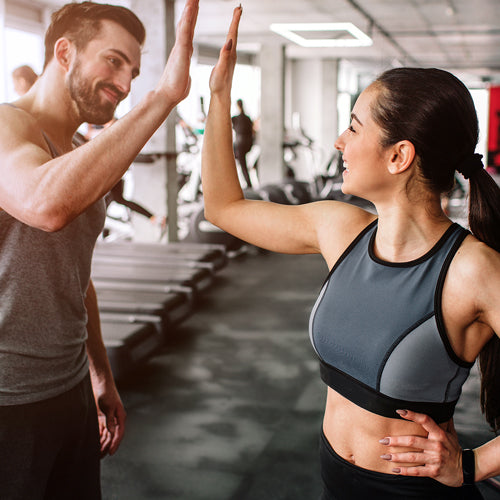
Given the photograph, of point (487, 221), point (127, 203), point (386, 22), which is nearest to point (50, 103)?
point (487, 221)

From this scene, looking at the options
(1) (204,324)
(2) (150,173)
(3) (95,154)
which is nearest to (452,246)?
(3) (95,154)

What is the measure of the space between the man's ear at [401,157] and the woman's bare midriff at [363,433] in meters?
0.41

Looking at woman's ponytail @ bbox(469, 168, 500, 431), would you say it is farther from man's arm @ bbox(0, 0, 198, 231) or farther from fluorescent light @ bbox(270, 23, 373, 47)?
fluorescent light @ bbox(270, 23, 373, 47)

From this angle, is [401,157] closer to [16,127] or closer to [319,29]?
[16,127]

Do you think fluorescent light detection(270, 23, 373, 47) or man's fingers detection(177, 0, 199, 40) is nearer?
man's fingers detection(177, 0, 199, 40)

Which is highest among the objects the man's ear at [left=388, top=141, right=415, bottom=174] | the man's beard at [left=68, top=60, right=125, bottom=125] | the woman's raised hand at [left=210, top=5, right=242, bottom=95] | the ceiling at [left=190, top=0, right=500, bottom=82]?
the ceiling at [left=190, top=0, right=500, bottom=82]

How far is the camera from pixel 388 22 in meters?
8.41

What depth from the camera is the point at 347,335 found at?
1021mm

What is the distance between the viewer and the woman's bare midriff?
3.32 ft

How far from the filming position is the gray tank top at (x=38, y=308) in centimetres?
101

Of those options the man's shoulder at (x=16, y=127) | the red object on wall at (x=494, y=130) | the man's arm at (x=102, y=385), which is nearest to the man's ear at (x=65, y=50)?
the man's shoulder at (x=16, y=127)

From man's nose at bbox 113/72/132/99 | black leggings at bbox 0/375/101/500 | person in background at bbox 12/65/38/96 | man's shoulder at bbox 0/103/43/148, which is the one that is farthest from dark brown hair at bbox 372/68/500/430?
person in background at bbox 12/65/38/96

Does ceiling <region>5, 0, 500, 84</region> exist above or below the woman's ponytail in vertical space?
above

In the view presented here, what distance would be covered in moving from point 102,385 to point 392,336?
29.0 inches
